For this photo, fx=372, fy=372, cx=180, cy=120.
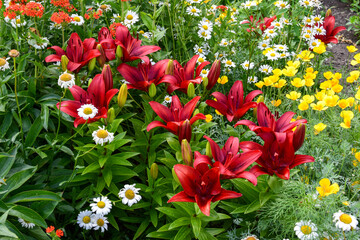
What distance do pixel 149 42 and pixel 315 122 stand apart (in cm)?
100

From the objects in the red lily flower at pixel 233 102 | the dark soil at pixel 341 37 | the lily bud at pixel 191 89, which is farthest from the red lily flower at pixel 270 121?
the dark soil at pixel 341 37

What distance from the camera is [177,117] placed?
5.29 ft

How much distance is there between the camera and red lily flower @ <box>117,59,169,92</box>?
5.62 ft

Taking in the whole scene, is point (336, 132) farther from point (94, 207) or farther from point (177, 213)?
point (94, 207)

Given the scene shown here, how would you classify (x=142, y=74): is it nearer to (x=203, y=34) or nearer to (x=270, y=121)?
(x=270, y=121)

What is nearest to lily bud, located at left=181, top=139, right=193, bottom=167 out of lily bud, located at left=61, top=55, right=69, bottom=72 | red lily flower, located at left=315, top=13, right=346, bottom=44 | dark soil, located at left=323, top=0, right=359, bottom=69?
lily bud, located at left=61, top=55, right=69, bottom=72

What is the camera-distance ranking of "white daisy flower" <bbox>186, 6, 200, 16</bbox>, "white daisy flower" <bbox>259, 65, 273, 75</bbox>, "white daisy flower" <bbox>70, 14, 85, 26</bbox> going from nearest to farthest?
"white daisy flower" <bbox>70, 14, 85, 26</bbox> → "white daisy flower" <bbox>186, 6, 200, 16</bbox> → "white daisy flower" <bbox>259, 65, 273, 75</bbox>

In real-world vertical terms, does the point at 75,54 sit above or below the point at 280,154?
above

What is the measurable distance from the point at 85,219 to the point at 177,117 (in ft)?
1.91

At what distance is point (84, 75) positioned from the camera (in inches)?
76.0

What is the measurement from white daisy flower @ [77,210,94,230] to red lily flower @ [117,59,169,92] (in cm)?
59

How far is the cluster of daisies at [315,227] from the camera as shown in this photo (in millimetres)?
1281

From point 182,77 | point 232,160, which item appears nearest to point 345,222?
point 232,160

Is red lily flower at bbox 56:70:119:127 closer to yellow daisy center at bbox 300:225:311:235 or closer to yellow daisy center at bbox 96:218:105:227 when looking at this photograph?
yellow daisy center at bbox 96:218:105:227
